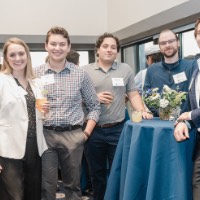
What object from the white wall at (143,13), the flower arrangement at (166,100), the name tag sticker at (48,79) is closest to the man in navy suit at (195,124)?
the flower arrangement at (166,100)

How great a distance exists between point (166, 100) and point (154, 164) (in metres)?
0.51

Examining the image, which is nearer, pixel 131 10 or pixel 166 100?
pixel 166 100

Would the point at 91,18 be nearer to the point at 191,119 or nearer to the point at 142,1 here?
the point at 142,1

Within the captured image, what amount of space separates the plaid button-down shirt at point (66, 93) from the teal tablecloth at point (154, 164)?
42 centimetres

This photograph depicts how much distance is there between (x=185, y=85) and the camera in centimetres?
278

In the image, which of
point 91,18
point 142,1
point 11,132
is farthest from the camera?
point 91,18

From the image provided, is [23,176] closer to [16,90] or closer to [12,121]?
[12,121]

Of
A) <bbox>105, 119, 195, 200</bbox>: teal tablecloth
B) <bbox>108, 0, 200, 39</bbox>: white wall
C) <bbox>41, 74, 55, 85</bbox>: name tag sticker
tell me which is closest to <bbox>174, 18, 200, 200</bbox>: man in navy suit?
<bbox>105, 119, 195, 200</bbox>: teal tablecloth

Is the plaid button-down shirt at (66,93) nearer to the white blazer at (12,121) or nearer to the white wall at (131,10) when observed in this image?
the white blazer at (12,121)

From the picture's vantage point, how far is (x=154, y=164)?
2.10 meters

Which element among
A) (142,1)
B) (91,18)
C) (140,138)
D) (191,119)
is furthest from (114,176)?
(91,18)

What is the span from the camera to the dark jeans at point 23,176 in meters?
2.13

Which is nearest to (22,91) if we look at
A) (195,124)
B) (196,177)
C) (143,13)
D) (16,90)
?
(16,90)

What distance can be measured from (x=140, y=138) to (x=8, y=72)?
1.05 m
